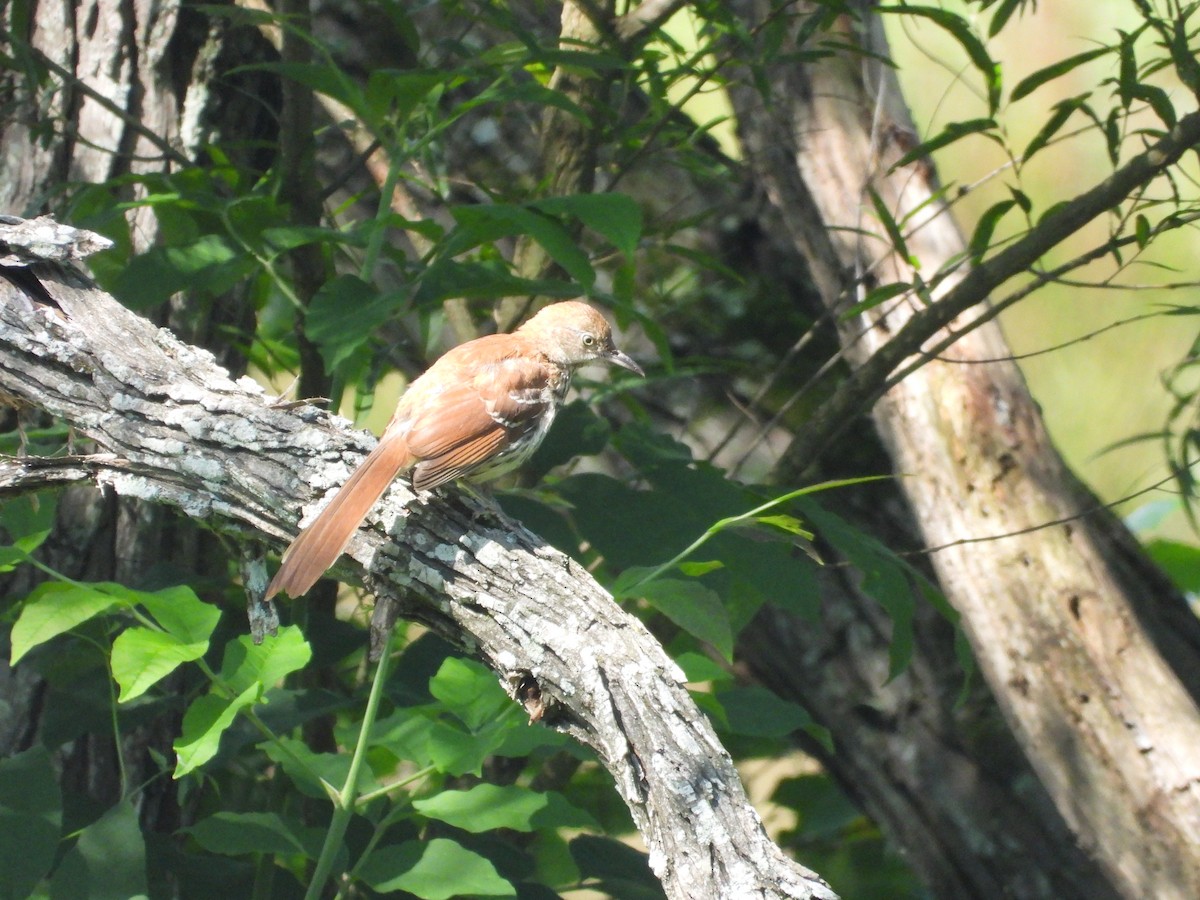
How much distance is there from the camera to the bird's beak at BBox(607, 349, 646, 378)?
3.83 m

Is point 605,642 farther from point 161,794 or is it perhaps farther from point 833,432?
point 161,794

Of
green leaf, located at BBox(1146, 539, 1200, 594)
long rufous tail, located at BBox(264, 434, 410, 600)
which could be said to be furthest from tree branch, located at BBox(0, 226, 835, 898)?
green leaf, located at BBox(1146, 539, 1200, 594)

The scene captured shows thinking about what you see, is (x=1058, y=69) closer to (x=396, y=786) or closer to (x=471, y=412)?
(x=471, y=412)

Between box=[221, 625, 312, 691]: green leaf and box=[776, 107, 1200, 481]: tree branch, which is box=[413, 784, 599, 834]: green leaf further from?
box=[776, 107, 1200, 481]: tree branch

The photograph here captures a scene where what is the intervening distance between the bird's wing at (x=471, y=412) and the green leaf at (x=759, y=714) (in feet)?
2.63

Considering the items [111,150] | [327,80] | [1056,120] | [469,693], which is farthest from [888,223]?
[111,150]

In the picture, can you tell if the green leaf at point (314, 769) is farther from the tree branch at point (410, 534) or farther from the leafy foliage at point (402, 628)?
the tree branch at point (410, 534)

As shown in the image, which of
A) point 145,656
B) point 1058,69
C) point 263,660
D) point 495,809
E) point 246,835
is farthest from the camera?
point 1058,69

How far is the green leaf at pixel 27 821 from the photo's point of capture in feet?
7.20

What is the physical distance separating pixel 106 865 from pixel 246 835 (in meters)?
0.25

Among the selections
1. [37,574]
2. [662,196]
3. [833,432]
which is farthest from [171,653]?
[662,196]

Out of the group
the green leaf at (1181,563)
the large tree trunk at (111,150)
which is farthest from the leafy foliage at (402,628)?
the green leaf at (1181,563)

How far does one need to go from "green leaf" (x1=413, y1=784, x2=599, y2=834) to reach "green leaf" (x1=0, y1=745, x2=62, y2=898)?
0.68m

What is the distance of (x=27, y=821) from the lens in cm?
225
